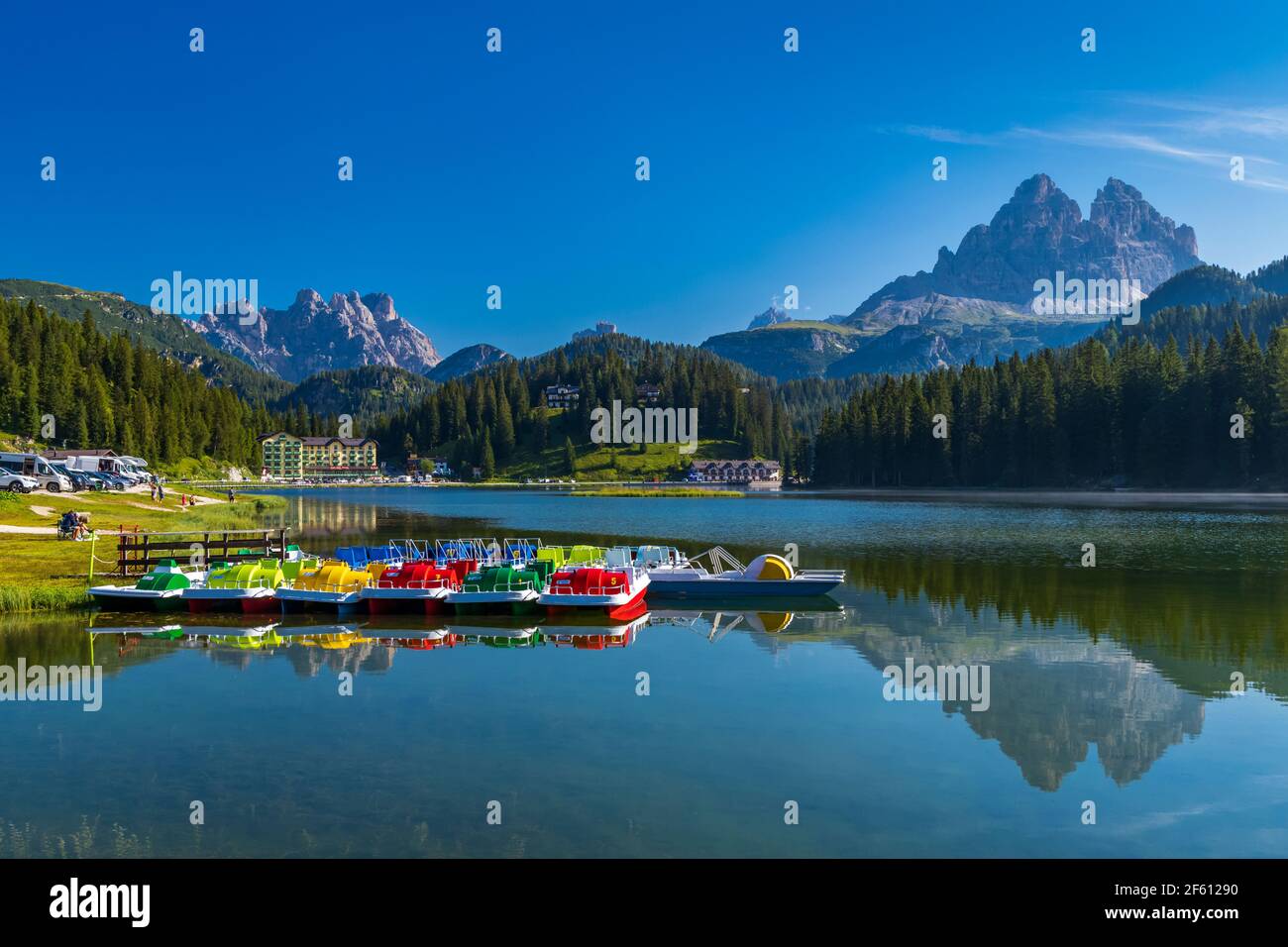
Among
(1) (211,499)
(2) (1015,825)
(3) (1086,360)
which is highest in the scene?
(3) (1086,360)

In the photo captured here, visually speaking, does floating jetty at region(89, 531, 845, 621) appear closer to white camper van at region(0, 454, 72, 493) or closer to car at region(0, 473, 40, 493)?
car at region(0, 473, 40, 493)

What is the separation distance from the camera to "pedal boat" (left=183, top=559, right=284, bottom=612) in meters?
42.9

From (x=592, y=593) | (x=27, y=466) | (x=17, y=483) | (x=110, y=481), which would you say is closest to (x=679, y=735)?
(x=592, y=593)

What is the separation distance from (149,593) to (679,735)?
98.6 feet

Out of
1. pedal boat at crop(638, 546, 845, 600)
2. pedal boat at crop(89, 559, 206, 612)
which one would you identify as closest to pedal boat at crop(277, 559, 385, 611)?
pedal boat at crop(89, 559, 206, 612)

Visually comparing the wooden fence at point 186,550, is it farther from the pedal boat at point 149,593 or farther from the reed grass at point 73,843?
the reed grass at point 73,843

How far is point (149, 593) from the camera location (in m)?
42.2

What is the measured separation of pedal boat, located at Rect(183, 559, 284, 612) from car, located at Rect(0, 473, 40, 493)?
57.6 metres

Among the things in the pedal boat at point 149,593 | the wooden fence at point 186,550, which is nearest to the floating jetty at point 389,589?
the pedal boat at point 149,593
